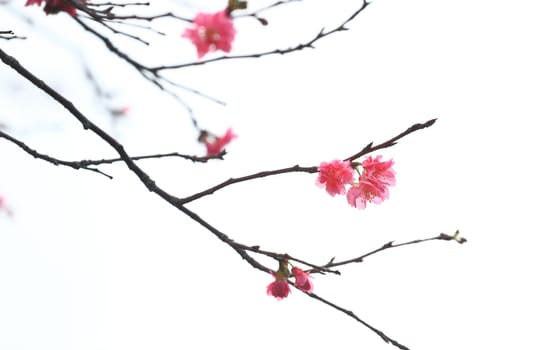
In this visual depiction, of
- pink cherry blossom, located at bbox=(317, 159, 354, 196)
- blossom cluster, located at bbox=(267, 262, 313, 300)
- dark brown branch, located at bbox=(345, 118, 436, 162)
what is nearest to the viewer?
dark brown branch, located at bbox=(345, 118, 436, 162)

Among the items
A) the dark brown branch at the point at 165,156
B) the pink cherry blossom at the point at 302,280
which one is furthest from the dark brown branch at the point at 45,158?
the pink cherry blossom at the point at 302,280

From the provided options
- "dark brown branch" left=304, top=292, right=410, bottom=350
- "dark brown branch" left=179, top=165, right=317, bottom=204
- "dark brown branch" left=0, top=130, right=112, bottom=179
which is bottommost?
"dark brown branch" left=304, top=292, right=410, bottom=350

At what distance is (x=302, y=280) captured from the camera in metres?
2.63

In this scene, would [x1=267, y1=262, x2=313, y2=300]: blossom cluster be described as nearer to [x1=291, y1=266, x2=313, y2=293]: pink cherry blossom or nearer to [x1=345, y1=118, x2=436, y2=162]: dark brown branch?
[x1=291, y1=266, x2=313, y2=293]: pink cherry blossom

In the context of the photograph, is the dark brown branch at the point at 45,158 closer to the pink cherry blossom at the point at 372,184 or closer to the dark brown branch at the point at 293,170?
the dark brown branch at the point at 293,170

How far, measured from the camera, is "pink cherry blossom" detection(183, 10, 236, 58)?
2500mm

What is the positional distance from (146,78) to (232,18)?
1.24 ft

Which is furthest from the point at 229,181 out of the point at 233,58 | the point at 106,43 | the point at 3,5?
the point at 3,5

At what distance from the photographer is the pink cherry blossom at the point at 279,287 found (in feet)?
8.50

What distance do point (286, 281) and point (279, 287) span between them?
0.23ft

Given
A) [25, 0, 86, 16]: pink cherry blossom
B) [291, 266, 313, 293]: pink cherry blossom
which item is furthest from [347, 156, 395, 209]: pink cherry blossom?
[25, 0, 86, 16]: pink cherry blossom

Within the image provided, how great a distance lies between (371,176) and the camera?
9.09ft

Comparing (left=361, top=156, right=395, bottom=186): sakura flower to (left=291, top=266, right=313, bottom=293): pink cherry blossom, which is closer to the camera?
(left=291, top=266, right=313, bottom=293): pink cherry blossom

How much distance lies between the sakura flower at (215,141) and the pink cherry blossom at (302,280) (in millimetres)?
512
